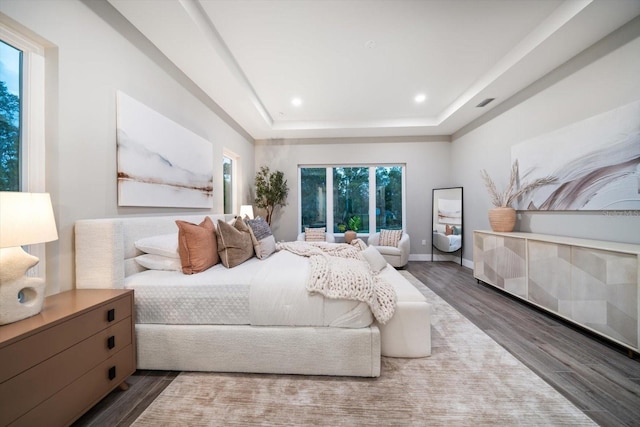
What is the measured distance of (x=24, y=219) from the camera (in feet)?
3.37

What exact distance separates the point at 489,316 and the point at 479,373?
107 cm

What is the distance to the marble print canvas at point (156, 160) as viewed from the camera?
76.1 inches

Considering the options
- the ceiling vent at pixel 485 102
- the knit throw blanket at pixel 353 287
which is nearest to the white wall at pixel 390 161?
the ceiling vent at pixel 485 102

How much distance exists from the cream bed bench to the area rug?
8cm

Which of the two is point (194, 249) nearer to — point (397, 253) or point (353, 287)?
point (353, 287)

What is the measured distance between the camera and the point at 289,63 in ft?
9.32

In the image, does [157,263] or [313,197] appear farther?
[313,197]

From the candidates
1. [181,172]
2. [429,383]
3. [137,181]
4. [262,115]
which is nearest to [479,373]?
[429,383]

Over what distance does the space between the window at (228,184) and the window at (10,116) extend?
2.61 metres

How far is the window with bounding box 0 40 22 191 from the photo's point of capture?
51.8 inches

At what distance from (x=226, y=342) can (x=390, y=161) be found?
15.5ft

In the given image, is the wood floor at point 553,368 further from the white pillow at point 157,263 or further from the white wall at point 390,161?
the white wall at point 390,161

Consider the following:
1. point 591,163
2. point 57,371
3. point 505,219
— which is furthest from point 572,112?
point 57,371

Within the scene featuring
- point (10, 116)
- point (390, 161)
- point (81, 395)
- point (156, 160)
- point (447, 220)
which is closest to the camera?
point (81, 395)
